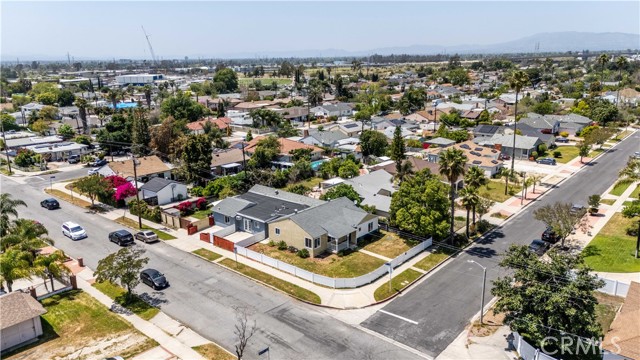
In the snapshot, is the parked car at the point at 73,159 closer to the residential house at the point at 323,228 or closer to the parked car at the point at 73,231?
the parked car at the point at 73,231

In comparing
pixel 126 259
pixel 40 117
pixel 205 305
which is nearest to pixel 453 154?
pixel 205 305

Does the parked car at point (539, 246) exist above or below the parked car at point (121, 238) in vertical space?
below

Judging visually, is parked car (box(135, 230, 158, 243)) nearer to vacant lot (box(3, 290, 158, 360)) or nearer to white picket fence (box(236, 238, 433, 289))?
white picket fence (box(236, 238, 433, 289))

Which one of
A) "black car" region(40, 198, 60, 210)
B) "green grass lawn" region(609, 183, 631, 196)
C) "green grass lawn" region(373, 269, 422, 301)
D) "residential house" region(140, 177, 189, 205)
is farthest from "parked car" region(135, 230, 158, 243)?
"green grass lawn" region(609, 183, 631, 196)

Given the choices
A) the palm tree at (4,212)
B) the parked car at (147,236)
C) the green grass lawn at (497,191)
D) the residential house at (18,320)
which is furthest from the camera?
the green grass lawn at (497,191)

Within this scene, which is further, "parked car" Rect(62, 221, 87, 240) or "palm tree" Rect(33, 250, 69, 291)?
"parked car" Rect(62, 221, 87, 240)

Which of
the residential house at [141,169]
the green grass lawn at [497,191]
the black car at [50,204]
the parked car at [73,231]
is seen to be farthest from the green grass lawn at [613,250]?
the black car at [50,204]

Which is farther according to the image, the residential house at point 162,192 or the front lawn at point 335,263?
the residential house at point 162,192

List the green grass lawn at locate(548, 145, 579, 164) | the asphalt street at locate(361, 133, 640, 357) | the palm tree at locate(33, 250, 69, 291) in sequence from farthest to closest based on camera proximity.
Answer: the green grass lawn at locate(548, 145, 579, 164), the palm tree at locate(33, 250, 69, 291), the asphalt street at locate(361, 133, 640, 357)
